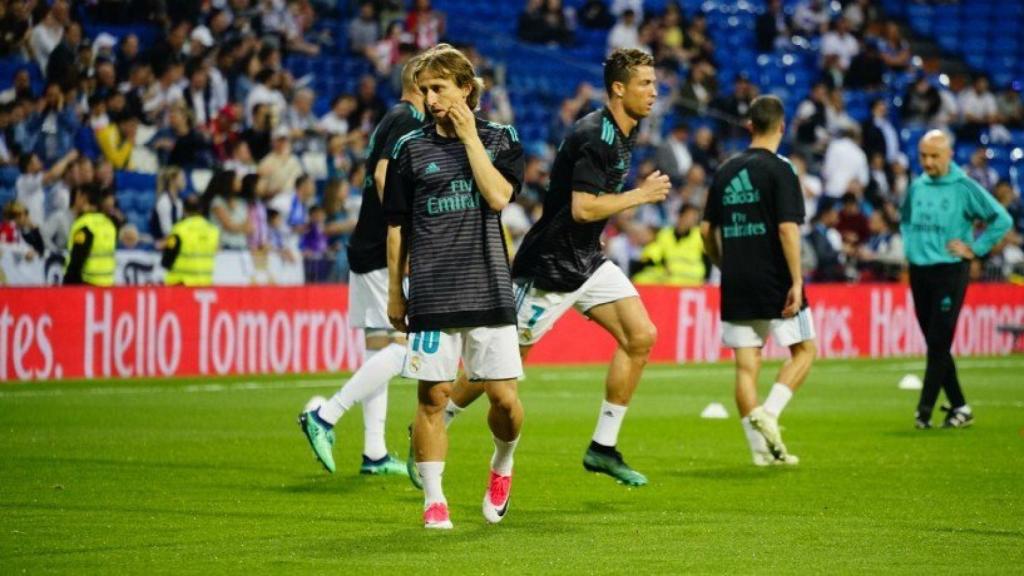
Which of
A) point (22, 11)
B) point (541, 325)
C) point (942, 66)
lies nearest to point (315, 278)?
point (22, 11)

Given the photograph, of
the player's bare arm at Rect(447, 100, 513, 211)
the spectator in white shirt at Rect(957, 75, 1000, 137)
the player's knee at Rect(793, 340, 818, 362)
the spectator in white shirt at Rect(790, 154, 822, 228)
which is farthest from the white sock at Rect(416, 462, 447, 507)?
the spectator in white shirt at Rect(957, 75, 1000, 137)

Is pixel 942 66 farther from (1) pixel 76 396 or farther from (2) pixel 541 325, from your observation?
(2) pixel 541 325

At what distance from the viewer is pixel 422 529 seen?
8.65 m

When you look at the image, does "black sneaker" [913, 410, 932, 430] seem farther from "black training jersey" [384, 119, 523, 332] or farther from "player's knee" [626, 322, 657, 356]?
"black training jersey" [384, 119, 523, 332]

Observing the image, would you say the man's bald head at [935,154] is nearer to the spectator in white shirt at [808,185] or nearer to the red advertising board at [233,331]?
the red advertising board at [233,331]

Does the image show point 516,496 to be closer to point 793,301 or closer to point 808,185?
point 793,301

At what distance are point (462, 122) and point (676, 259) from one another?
55.2 feet

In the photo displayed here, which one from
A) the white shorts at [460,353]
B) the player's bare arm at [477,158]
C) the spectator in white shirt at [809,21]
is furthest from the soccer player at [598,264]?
the spectator in white shirt at [809,21]

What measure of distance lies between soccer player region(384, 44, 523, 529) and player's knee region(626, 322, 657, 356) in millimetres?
2251

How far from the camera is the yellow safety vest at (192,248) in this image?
2005 centimetres

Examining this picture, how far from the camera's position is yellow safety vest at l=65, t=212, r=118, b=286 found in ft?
63.0

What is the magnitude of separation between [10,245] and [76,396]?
141 inches

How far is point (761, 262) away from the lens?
12.1 meters

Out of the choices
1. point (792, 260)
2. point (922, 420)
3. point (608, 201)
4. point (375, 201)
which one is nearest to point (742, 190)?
point (792, 260)
